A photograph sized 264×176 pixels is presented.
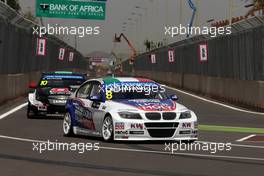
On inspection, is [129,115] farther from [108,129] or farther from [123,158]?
[123,158]

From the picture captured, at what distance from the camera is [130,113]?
15250mm

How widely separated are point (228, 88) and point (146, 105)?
22748 millimetres

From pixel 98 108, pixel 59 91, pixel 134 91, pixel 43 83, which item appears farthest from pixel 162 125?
pixel 43 83

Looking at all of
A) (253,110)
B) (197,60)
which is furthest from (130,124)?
(197,60)

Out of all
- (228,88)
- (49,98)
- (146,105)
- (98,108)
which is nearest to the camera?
(146,105)

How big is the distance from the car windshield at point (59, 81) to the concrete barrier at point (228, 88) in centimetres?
854

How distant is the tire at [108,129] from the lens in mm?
15500

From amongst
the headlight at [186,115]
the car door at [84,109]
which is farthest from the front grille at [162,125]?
the car door at [84,109]

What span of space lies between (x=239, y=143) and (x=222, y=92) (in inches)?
906

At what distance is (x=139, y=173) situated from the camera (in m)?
10.7

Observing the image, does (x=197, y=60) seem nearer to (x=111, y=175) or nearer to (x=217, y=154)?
(x=217, y=154)

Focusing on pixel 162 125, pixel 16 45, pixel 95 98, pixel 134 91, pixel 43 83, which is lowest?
pixel 162 125

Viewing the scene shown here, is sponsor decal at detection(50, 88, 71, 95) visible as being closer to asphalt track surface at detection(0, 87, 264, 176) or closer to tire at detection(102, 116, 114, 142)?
asphalt track surface at detection(0, 87, 264, 176)

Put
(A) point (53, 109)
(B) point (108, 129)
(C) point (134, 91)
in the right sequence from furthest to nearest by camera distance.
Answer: (A) point (53, 109) → (C) point (134, 91) → (B) point (108, 129)
